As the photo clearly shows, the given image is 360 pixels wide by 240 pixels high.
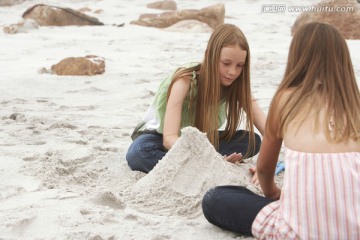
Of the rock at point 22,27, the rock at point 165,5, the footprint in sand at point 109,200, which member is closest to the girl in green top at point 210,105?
the footprint in sand at point 109,200

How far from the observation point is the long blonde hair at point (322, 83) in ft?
6.52

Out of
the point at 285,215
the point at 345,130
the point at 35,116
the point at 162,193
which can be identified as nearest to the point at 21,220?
the point at 162,193

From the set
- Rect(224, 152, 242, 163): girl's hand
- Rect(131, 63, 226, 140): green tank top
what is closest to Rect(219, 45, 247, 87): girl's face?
Rect(131, 63, 226, 140): green tank top

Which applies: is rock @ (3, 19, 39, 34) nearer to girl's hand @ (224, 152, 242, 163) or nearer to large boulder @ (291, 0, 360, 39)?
large boulder @ (291, 0, 360, 39)

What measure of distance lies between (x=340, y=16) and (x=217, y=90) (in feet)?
17.8

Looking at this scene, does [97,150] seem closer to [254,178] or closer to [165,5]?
[254,178]

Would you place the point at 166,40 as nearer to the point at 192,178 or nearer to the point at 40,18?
the point at 40,18

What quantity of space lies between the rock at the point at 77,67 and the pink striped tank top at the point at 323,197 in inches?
155

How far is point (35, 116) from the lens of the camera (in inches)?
165

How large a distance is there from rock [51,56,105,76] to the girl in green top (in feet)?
8.14

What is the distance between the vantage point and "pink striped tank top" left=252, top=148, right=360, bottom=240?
1.92 m

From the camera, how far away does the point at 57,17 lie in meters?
9.16

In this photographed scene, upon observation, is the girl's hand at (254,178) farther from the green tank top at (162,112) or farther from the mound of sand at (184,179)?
the green tank top at (162,112)

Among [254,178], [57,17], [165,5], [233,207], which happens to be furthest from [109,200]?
[165,5]
